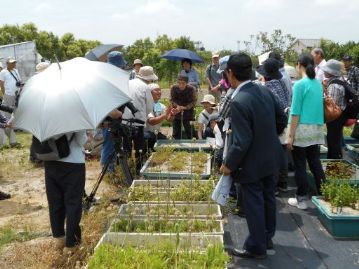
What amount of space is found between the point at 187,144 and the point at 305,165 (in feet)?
8.69

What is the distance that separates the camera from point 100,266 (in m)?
2.99

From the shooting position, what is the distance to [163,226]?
3979mm

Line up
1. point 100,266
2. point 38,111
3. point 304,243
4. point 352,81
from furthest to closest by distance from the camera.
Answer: point 352,81 < point 304,243 < point 38,111 < point 100,266

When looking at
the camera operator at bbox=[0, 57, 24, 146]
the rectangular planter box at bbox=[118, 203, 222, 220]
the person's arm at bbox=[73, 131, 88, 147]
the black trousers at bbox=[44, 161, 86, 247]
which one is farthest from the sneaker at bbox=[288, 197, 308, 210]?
the camera operator at bbox=[0, 57, 24, 146]

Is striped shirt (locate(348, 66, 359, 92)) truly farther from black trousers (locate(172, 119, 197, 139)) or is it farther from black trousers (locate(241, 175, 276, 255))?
black trousers (locate(241, 175, 276, 255))

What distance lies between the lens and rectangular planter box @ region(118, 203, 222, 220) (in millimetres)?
4168

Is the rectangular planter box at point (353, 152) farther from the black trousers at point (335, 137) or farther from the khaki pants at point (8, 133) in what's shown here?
the khaki pants at point (8, 133)

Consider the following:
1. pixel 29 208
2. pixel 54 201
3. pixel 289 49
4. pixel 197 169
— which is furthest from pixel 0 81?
pixel 289 49

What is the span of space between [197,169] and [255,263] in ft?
7.42

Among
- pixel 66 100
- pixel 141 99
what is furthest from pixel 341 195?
pixel 66 100

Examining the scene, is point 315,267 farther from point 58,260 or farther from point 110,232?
point 58,260

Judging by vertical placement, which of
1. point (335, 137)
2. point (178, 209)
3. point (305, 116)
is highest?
point (305, 116)

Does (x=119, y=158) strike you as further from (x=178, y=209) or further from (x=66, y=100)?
(x=66, y=100)

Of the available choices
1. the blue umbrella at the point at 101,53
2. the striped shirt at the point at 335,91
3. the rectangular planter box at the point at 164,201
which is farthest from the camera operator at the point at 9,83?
the striped shirt at the point at 335,91
